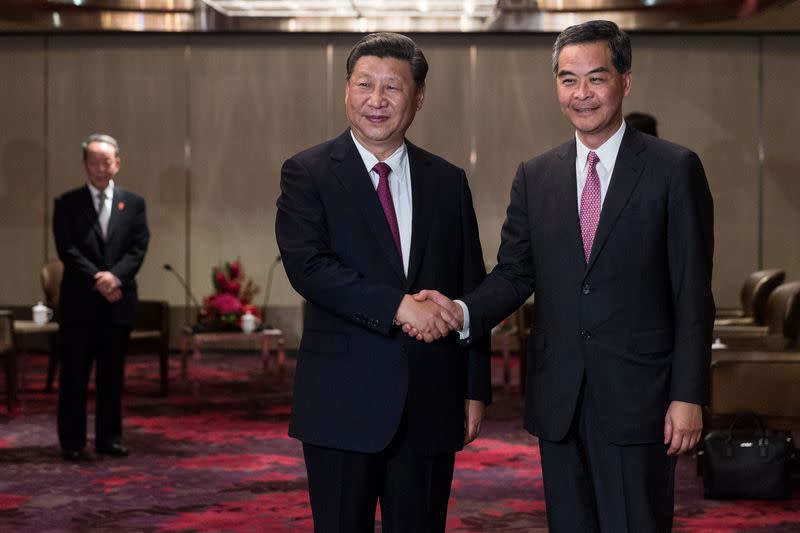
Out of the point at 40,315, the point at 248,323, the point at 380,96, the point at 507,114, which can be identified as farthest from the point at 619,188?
the point at 507,114

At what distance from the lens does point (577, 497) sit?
282 centimetres

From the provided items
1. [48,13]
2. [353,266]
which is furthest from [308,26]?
[353,266]

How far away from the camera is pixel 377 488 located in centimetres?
288

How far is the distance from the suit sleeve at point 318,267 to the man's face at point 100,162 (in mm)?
3980

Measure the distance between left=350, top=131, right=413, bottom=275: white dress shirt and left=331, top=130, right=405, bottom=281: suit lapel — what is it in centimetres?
3

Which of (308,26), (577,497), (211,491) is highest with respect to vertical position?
(308,26)

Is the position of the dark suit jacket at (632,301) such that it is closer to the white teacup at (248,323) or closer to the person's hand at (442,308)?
the person's hand at (442,308)

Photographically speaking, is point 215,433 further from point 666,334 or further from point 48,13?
point 48,13

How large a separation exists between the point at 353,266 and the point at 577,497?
78 centimetres

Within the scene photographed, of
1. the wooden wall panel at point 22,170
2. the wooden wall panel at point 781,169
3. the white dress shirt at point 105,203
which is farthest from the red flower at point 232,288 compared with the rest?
the wooden wall panel at point 781,169

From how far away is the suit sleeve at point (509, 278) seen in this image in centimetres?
286

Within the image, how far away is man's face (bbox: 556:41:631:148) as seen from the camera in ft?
9.19

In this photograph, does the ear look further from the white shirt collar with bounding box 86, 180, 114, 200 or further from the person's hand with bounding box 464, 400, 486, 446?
the white shirt collar with bounding box 86, 180, 114, 200

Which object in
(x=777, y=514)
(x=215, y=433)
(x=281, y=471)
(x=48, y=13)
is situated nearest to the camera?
(x=777, y=514)
